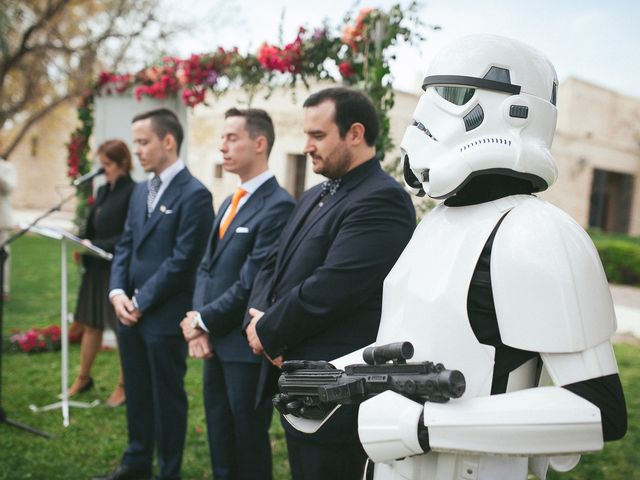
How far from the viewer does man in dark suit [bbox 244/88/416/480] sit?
2424 mm

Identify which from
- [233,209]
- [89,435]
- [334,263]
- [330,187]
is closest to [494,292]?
[334,263]

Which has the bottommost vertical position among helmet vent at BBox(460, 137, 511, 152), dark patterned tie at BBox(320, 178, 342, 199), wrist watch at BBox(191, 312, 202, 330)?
wrist watch at BBox(191, 312, 202, 330)

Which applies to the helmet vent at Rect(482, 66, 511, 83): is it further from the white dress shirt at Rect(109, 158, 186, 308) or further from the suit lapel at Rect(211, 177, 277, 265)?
the white dress shirt at Rect(109, 158, 186, 308)

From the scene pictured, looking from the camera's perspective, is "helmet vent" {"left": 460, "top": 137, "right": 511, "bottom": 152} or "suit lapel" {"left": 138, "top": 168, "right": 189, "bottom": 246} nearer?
"helmet vent" {"left": 460, "top": 137, "right": 511, "bottom": 152}

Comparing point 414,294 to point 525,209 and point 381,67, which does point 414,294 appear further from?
point 381,67

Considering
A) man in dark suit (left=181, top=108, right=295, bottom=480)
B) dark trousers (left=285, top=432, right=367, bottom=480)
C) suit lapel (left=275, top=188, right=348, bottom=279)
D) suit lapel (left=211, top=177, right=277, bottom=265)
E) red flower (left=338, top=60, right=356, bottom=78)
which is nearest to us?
dark trousers (left=285, top=432, right=367, bottom=480)

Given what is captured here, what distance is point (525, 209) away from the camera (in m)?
1.59

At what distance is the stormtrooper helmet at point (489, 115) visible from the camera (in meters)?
1.60

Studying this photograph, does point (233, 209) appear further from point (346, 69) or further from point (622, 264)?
point (622, 264)

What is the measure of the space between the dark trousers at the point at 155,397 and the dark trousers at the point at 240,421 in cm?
40

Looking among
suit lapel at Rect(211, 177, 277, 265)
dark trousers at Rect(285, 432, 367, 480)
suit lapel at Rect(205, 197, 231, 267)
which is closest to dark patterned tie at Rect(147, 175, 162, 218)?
suit lapel at Rect(205, 197, 231, 267)

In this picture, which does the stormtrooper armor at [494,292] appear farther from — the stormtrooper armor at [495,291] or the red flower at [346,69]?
the red flower at [346,69]

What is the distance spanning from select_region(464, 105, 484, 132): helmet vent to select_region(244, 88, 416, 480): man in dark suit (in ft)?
2.95

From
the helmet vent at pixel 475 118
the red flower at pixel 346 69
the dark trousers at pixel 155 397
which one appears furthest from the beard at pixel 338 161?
the dark trousers at pixel 155 397
